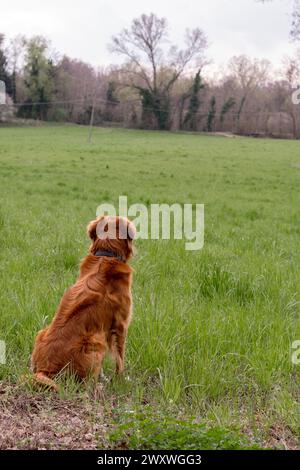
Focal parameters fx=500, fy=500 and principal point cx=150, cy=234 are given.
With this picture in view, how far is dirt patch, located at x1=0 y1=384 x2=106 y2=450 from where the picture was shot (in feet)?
8.56

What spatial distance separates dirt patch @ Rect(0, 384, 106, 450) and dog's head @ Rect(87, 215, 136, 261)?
112 centimetres

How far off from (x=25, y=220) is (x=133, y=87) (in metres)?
59.8

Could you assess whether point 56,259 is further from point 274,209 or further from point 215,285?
point 274,209

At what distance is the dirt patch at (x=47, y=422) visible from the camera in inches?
103

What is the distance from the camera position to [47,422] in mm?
2793

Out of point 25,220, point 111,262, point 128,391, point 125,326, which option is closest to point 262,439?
point 128,391

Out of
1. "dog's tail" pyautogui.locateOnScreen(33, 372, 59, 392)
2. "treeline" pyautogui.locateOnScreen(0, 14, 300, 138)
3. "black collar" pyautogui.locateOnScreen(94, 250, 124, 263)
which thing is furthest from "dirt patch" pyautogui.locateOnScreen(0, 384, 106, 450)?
"treeline" pyautogui.locateOnScreen(0, 14, 300, 138)

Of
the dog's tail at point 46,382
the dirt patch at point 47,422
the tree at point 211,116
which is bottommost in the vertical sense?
the dirt patch at point 47,422

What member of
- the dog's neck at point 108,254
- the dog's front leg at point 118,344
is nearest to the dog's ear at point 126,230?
the dog's neck at point 108,254

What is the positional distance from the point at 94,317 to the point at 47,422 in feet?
2.60

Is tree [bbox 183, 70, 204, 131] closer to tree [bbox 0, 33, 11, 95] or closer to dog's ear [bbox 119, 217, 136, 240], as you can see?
tree [bbox 0, 33, 11, 95]

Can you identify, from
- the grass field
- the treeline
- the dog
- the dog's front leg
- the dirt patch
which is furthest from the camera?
the treeline

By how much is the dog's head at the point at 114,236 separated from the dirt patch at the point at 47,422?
1.12 m

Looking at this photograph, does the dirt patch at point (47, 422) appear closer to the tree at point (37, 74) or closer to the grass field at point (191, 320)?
the grass field at point (191, 320)
